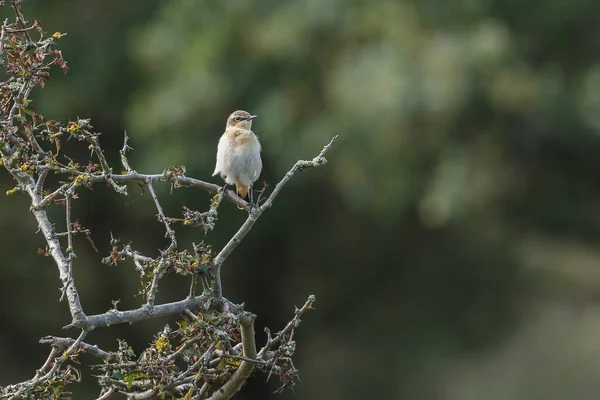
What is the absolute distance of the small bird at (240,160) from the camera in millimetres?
4191

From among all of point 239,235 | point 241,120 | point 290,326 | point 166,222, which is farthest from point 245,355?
point 241,120

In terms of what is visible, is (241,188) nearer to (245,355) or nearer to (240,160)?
(240,160)

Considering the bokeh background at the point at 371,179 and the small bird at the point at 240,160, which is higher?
the small bird at the point at 240,160

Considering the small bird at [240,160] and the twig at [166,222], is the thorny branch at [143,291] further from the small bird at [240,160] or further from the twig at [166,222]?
the small bird at [240,160]

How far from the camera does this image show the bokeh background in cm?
751

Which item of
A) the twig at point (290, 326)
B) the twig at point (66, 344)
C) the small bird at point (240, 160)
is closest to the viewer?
the twig at point (66, 344)

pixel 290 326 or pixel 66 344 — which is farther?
pixel 290 326

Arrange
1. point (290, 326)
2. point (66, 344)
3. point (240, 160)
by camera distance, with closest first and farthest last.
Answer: point (66, 344) → point (290, 326) → point (240, 160)

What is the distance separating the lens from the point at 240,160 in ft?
13.8

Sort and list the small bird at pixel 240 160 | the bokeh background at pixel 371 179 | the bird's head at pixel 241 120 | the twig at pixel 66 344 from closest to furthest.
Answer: the twig at pixel 66 344 < the small bird at pixel 240 160 < the bird's head at pixel 241 120 < the bokeh background at pixel 371 179

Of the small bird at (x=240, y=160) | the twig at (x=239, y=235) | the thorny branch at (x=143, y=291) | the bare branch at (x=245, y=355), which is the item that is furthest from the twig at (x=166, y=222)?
the small bird at (x=240, y=160)

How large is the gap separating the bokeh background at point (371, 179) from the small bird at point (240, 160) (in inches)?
112

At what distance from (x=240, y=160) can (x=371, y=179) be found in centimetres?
354

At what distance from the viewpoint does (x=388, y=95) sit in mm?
7008
